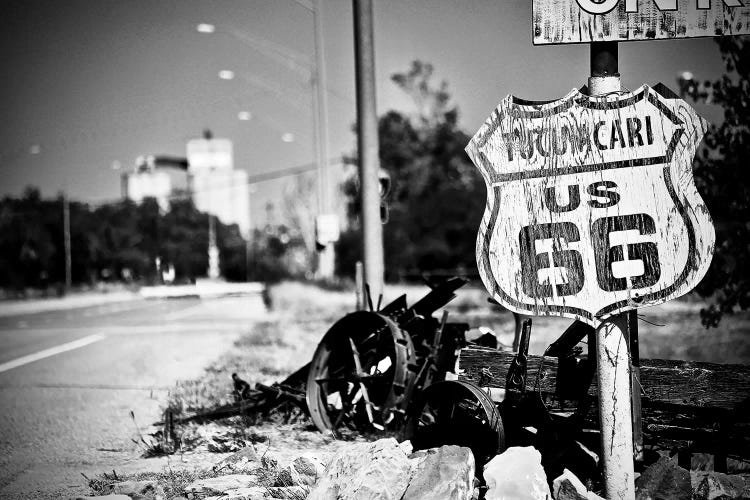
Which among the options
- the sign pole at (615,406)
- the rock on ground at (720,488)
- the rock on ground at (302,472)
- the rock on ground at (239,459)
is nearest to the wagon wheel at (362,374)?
the rock on ground at (239,459)

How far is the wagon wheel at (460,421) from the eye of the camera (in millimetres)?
4980

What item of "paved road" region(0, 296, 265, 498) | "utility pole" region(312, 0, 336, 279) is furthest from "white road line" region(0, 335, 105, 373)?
"utility pole" region(312, 0, 336, 279)

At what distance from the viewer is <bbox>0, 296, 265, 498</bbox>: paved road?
6.71m

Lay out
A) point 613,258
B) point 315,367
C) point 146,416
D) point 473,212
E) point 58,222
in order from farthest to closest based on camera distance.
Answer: point 58,222 → point 473,212 → point 146,416 → point 315,367 → point 613,258

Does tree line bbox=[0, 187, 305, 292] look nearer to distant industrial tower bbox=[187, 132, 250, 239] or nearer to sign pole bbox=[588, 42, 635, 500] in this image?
distant industrial tower bbox=[187, 132, 250, 239]

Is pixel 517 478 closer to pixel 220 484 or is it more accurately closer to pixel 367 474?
pixel 367 474

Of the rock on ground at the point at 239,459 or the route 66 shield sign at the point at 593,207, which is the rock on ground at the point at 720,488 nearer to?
the route 66 shield sign at the point at 593,207

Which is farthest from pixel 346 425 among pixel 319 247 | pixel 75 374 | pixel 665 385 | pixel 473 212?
pixel 473 212

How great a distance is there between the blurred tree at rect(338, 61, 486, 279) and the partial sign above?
1464 inches

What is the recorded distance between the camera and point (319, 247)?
13.2 meters

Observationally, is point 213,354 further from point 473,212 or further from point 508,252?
point 473,212

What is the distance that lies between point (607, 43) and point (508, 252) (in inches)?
50.2

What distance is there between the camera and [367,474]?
4.56 meters

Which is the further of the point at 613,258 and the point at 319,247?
the point at 319,247
